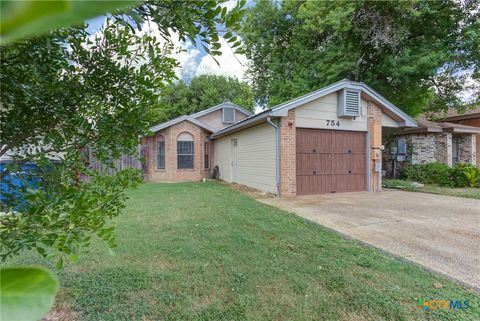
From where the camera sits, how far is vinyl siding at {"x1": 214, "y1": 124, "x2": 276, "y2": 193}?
8.43 m

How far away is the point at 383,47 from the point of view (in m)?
12.5

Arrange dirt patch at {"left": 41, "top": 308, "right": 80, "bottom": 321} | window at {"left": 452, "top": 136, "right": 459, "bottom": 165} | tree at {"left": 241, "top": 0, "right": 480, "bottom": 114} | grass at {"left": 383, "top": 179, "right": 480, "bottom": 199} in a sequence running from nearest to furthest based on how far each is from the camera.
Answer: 1. dirt patch at {"left": 41, "top": 308, "right": 80, "bottom": 321}
2. grass at {"left": 383, "top": 179, "right": 480, "bottom": 199}
3. tree at {"left": 241, "top": 0, "right": 480, "bottom": 114}
4. window at {"left": 452, "top": 136, "right": 459, "bottom": 165}

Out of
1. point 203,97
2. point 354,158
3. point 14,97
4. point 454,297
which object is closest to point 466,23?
point 354,158

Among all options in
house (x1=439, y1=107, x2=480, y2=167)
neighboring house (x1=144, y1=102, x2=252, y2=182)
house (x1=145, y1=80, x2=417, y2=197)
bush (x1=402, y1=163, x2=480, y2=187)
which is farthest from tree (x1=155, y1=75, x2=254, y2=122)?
bush (x1=402, y1=163, x2=480, y2=187)

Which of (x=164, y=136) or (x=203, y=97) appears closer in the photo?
(x=164, y=136)

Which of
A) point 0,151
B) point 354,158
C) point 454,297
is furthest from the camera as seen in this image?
point 354,158

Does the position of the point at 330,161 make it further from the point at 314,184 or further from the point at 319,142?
the point at 314,184

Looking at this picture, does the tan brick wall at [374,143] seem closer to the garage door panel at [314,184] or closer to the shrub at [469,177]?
the garage door panel at [314,184]

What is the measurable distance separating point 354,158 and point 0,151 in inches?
367

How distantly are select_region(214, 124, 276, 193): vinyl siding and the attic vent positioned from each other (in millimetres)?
2392

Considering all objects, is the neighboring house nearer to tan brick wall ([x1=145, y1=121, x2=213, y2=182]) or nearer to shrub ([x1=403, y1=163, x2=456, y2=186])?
tan brick wall ([x1=145, y1=121, x2=213, y2=182])

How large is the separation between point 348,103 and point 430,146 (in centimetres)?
686

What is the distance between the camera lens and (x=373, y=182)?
9234 mm

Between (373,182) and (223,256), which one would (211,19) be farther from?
(373,182)
